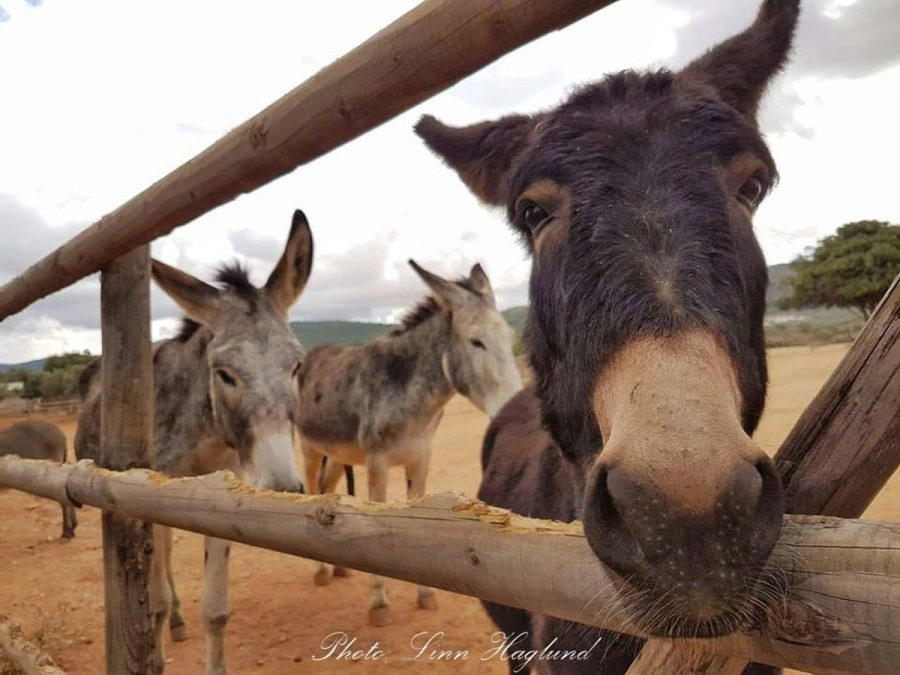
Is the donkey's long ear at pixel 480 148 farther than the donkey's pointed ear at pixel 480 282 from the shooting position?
No

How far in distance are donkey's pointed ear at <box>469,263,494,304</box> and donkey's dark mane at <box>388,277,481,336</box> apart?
5 cm

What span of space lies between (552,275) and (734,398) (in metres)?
0.58

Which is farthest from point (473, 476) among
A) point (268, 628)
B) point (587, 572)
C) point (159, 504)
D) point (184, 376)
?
point (587, 572)

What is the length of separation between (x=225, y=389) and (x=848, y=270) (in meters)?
23.9

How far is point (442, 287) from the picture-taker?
645cm

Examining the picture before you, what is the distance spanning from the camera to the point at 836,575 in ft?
2.60

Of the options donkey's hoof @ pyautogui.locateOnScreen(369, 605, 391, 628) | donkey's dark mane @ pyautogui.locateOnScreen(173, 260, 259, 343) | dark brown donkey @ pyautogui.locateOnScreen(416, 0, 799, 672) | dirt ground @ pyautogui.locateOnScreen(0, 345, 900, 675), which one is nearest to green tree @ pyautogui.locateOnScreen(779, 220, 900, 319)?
dirt ground @ pyautogui.locateOnScreen(0, 345, 900, 675)

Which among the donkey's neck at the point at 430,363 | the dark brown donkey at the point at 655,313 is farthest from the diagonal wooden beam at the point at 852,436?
the donkey's neck at the point at 430,363

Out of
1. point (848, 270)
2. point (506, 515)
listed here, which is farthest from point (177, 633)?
point (848, 270)

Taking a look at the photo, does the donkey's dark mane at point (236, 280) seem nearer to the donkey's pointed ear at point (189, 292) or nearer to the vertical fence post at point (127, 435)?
the donkey's pointed ear at point (189, 292)

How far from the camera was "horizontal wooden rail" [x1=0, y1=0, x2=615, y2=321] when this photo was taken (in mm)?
1132

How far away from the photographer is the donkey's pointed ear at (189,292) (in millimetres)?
3953

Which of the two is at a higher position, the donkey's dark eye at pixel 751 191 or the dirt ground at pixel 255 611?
the donkey's dark eye at pixel 751 191

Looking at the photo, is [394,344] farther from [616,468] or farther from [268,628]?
[616,468]
